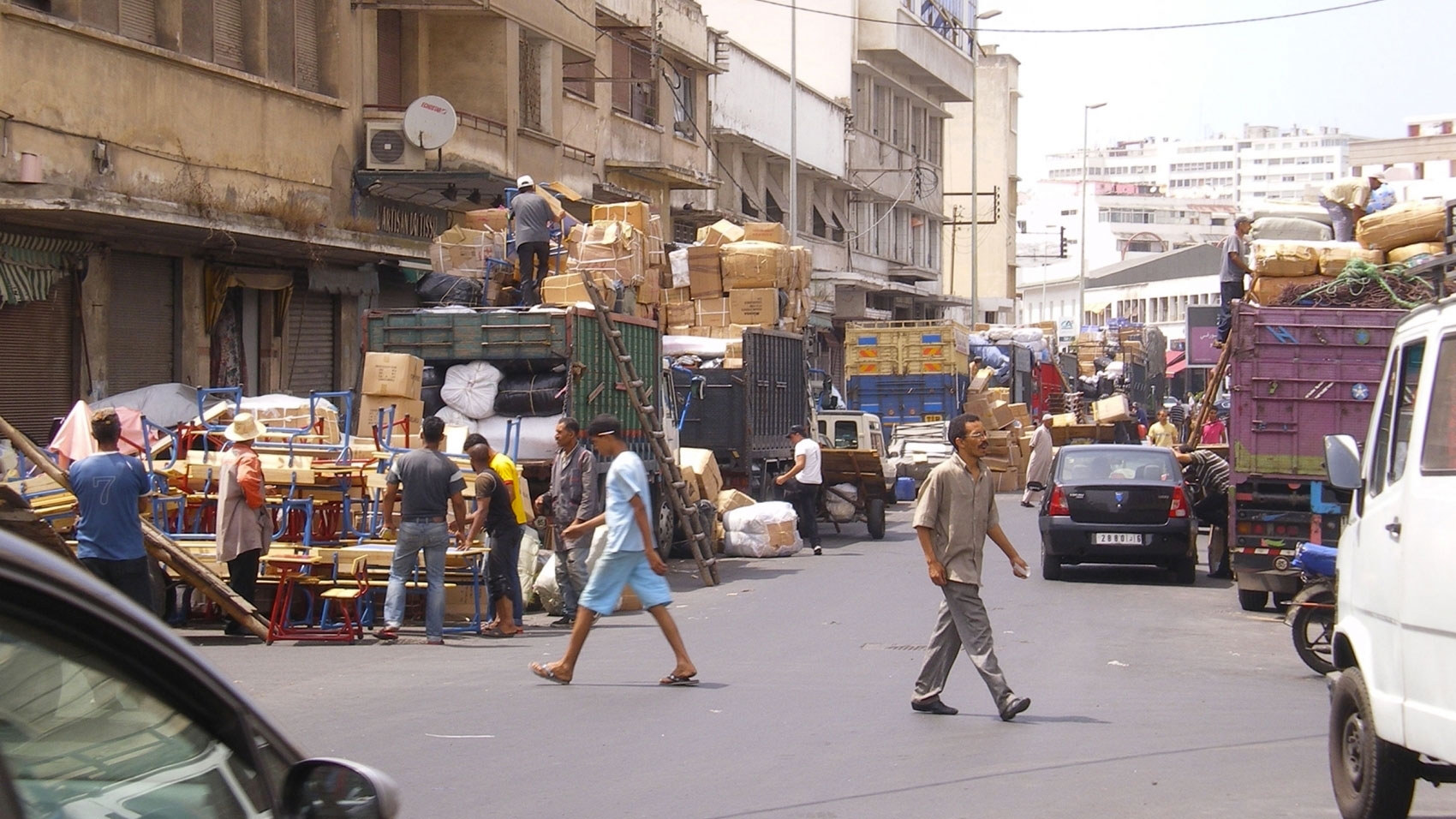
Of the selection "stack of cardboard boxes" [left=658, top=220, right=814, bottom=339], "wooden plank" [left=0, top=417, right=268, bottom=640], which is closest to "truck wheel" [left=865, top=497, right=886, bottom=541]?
"stack of cardboard boxes" [left=658, top=220, right=814, bottom=339]

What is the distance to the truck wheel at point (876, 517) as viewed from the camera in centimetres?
2406

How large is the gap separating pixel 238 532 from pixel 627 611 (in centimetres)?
396

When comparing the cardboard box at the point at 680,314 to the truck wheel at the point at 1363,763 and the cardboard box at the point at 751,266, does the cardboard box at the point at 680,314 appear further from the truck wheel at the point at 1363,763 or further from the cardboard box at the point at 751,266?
the truck wheel at the point at 1363,763

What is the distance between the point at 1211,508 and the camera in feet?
59.7

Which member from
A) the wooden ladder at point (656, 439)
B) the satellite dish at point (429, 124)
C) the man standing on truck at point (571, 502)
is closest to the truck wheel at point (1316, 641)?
the man standing on truck at point (571, 502)

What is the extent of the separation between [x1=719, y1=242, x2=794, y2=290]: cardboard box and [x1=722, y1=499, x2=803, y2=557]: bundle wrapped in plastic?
523cm

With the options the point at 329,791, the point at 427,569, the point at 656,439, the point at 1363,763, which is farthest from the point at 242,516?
the point at 329,791

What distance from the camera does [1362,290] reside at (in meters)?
16.0

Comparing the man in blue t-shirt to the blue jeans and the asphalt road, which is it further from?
the blue jeans

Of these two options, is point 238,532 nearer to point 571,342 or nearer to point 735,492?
point 571,342

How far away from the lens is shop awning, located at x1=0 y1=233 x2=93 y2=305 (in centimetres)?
1545

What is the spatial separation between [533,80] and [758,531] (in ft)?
33.7

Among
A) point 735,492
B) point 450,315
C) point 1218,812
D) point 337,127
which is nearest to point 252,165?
point 337,127

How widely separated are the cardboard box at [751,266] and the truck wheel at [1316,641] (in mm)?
14625
